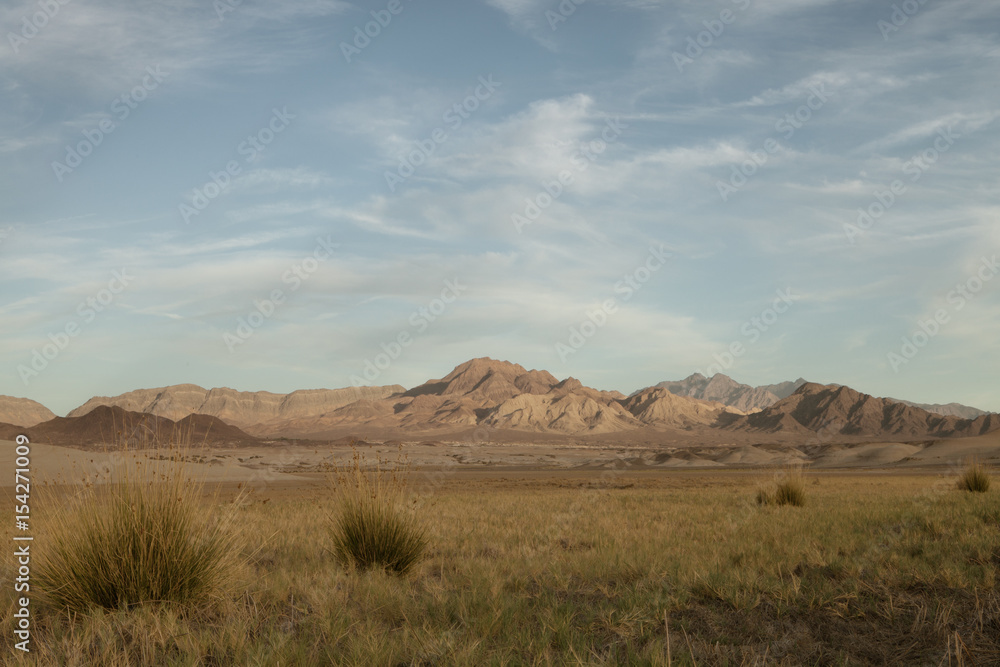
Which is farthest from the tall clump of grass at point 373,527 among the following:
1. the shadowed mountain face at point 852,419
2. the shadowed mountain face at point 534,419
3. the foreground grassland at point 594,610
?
the shadowed mountain face at point 852,419

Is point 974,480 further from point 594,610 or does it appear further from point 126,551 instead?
point 126,551

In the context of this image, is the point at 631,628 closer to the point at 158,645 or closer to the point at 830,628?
the point at 830,628

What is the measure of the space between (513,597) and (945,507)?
11278 mm

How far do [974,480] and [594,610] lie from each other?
1799 cm

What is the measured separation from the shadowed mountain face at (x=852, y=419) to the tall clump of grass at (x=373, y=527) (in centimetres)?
16162

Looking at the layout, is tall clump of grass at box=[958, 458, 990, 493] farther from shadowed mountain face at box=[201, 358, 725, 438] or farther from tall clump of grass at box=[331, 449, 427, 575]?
shadowed mountain face at box=[201, 358, 725, 438]

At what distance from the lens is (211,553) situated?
6.47 m

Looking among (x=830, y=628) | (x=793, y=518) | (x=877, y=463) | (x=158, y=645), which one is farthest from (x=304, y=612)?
(x=877, y=463)

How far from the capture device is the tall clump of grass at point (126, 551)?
5.96 m

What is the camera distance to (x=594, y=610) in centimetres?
587

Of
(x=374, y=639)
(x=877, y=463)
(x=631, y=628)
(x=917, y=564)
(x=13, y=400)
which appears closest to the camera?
(x=374, y=639)

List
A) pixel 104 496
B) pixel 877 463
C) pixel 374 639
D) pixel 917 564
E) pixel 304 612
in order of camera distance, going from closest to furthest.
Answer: pixel 374 639, pixel 304 612, pixel 104 496, pixel 917 564, pixel 877 463

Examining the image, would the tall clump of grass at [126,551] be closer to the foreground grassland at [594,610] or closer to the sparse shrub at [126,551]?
the sparse shrub at [126,551]

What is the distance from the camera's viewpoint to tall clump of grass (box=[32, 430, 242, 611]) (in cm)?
596
